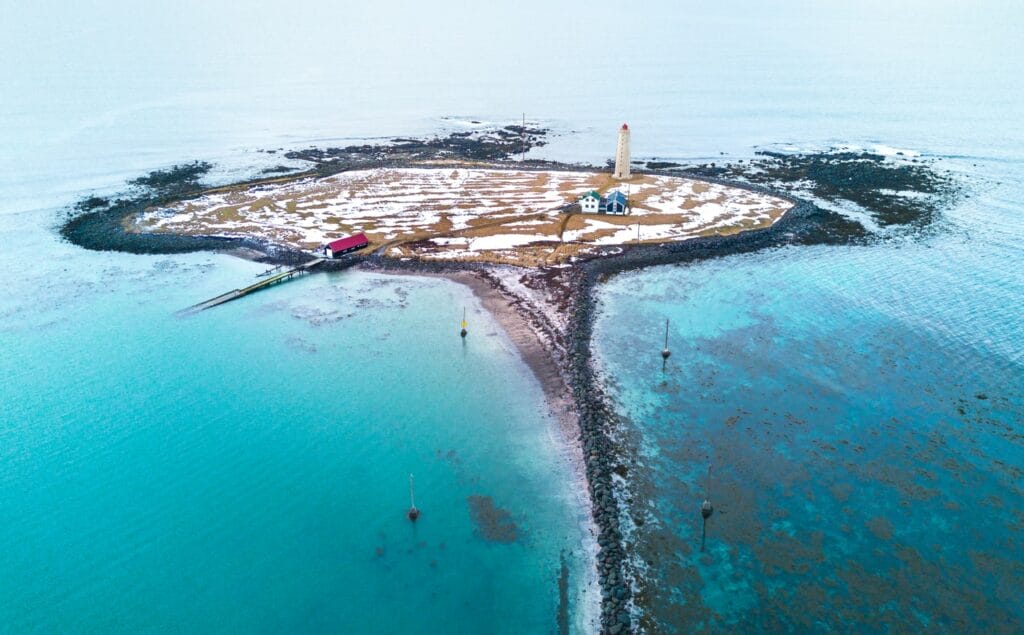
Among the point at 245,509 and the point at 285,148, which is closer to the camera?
the point at 245,509

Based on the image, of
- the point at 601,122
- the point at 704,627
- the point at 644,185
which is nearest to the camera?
the point at 704,627

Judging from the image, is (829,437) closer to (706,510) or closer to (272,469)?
(706,510)

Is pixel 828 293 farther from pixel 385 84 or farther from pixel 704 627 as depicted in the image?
pixel 385 84

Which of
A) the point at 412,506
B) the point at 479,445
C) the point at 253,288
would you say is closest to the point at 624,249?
the point at 479,445

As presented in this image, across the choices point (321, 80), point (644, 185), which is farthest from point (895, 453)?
point (321, 80)

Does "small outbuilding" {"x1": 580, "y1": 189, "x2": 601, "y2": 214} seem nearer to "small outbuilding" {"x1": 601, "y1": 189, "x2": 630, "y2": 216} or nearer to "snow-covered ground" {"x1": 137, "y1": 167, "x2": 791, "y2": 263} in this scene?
"small outbuilding" {"x1": 601, "y1": 189, "x2": 630, "y2": 216}

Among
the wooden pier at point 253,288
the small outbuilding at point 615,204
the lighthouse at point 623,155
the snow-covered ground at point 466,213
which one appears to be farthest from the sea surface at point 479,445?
the lighthouse at point 623,155

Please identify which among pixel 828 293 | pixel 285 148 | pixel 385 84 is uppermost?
pixel 385 84

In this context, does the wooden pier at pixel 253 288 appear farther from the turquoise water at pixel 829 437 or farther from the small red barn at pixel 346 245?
the turquoise water at pixel 829 437

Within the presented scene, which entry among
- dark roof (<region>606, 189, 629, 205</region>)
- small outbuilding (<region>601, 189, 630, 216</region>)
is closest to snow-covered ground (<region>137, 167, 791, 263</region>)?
small outbuilding (<region>601, 189, 630, 216</region>)
